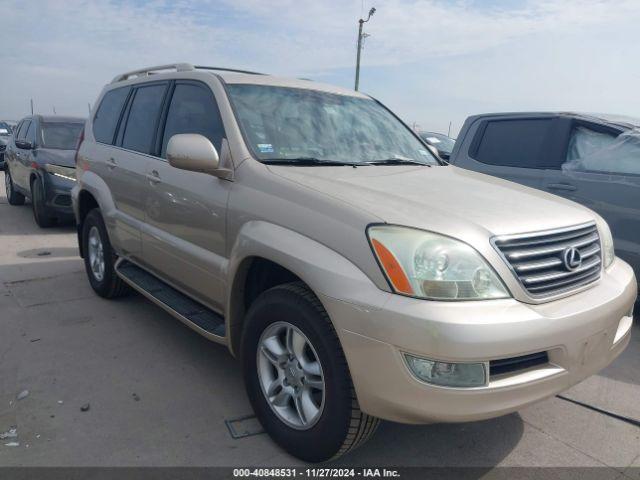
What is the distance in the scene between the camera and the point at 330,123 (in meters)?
3.35

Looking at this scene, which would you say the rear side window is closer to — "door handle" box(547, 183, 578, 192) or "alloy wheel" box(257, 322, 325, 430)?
"alloy wheel" box(257, 322, 325, 430)

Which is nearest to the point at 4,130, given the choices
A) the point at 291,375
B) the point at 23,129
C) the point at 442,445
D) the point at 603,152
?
the point at 23,129

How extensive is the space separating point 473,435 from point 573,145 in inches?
128

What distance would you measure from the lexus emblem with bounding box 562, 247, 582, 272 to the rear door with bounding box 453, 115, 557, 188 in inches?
106

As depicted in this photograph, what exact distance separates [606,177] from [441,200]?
2818 millimetres

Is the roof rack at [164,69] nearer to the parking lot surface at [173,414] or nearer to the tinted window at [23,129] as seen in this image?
the parking lot surface at [173,414]

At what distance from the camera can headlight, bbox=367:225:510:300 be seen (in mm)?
2029

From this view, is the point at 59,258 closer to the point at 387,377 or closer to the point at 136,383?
Result: the point at 136,383

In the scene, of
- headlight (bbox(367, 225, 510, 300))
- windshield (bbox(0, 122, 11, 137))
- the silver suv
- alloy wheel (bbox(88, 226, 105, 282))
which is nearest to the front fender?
the silver suv

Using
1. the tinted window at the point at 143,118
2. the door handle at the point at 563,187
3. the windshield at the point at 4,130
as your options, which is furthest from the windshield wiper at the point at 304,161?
the windshield at the point at 4,130

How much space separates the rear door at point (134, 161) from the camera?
3.79 meters

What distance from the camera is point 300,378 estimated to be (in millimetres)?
2457

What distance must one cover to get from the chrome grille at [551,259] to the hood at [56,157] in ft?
23.6

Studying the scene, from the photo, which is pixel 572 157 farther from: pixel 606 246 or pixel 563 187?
pixel 606 246
